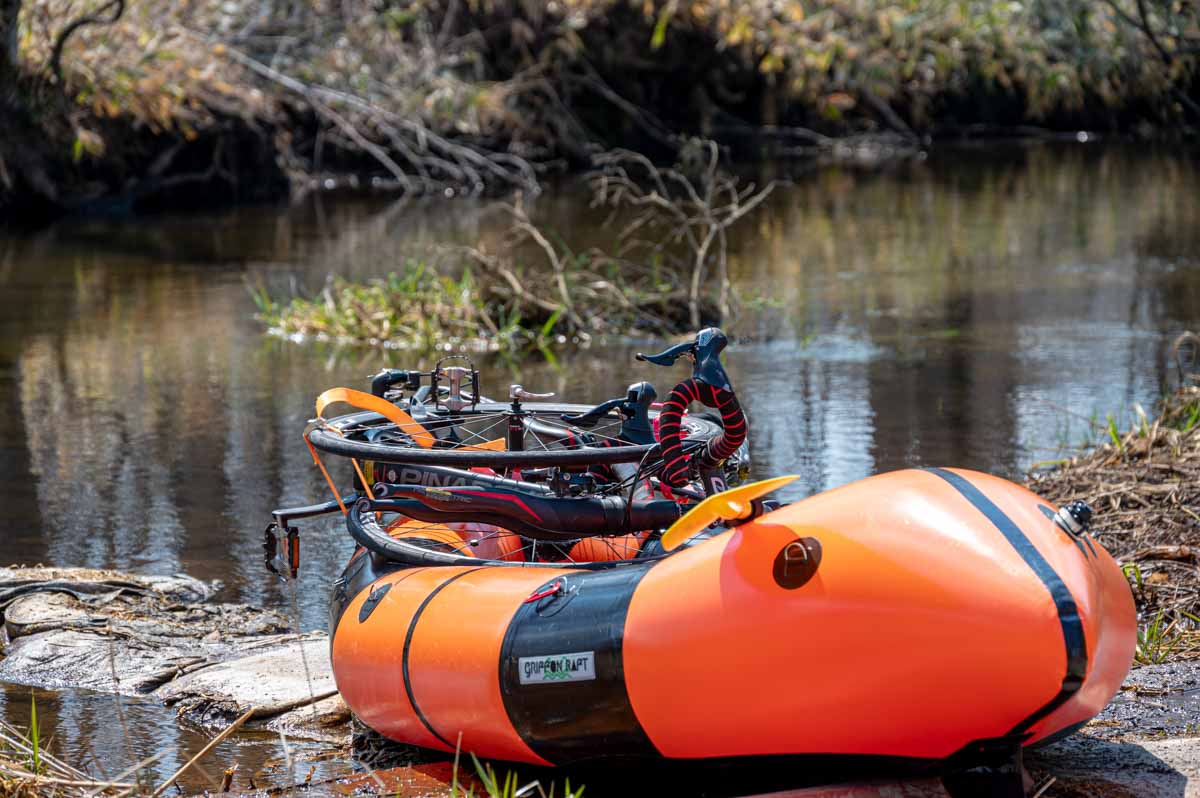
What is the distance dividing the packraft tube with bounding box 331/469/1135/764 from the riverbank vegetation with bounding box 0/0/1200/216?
12.7 m

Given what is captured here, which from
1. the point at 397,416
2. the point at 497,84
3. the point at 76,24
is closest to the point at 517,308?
the point at 397,416

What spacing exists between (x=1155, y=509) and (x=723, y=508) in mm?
3342

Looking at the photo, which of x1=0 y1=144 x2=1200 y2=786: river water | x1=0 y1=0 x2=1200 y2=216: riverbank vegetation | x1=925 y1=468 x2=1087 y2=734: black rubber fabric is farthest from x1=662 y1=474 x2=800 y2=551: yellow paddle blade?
x1=0 y1=0 x2=1200 y2=216: riverbank vegetation

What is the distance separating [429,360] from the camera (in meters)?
11.5

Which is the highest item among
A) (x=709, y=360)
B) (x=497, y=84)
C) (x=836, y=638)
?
(x=497, y=84)

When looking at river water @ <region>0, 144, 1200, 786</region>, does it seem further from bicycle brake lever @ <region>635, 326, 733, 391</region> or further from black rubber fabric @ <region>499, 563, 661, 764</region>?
bicycle brake lever @ <region>635, 326, 733, 391</region>

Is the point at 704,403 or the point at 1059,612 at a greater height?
the point at 704,403

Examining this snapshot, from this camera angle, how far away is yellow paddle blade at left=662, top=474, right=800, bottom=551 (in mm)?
3592

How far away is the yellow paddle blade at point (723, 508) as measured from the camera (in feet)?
11.8

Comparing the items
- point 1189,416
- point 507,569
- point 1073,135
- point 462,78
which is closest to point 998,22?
point 1073,135

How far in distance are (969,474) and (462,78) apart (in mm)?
21517

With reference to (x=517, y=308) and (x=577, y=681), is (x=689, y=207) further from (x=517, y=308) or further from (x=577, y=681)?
(x=577, y=681)

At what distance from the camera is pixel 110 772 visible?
185 inches

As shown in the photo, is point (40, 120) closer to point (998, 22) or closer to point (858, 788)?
point (998, 22)
